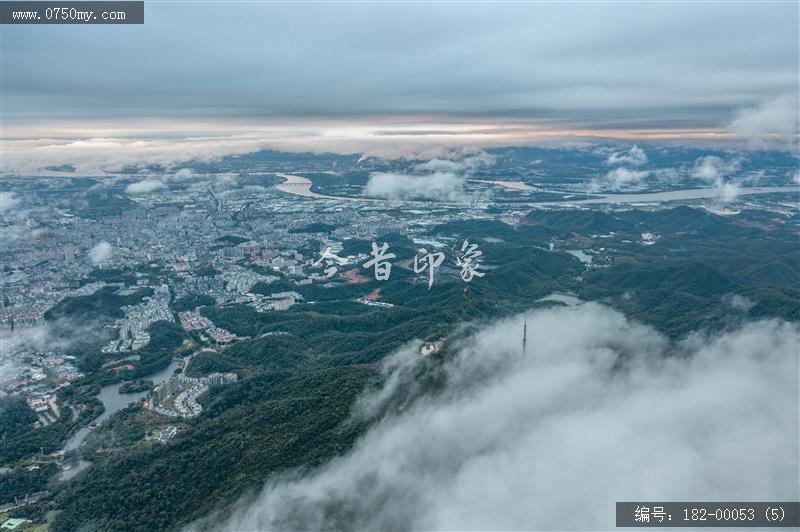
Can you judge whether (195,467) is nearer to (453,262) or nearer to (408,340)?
(408,340)

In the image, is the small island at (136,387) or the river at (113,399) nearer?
the river at (113,399)

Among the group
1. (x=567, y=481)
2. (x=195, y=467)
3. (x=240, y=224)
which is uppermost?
(x=240, y=224)

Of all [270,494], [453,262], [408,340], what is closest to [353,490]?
[270,494]

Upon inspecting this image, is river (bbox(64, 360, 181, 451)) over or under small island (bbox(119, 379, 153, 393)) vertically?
under

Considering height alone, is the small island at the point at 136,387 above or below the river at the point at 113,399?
above

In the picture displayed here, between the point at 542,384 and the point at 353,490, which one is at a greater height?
the point at 542,384

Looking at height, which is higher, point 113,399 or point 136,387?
point 136,387

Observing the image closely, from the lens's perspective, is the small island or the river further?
the small island

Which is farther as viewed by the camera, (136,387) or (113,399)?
(136,387)
